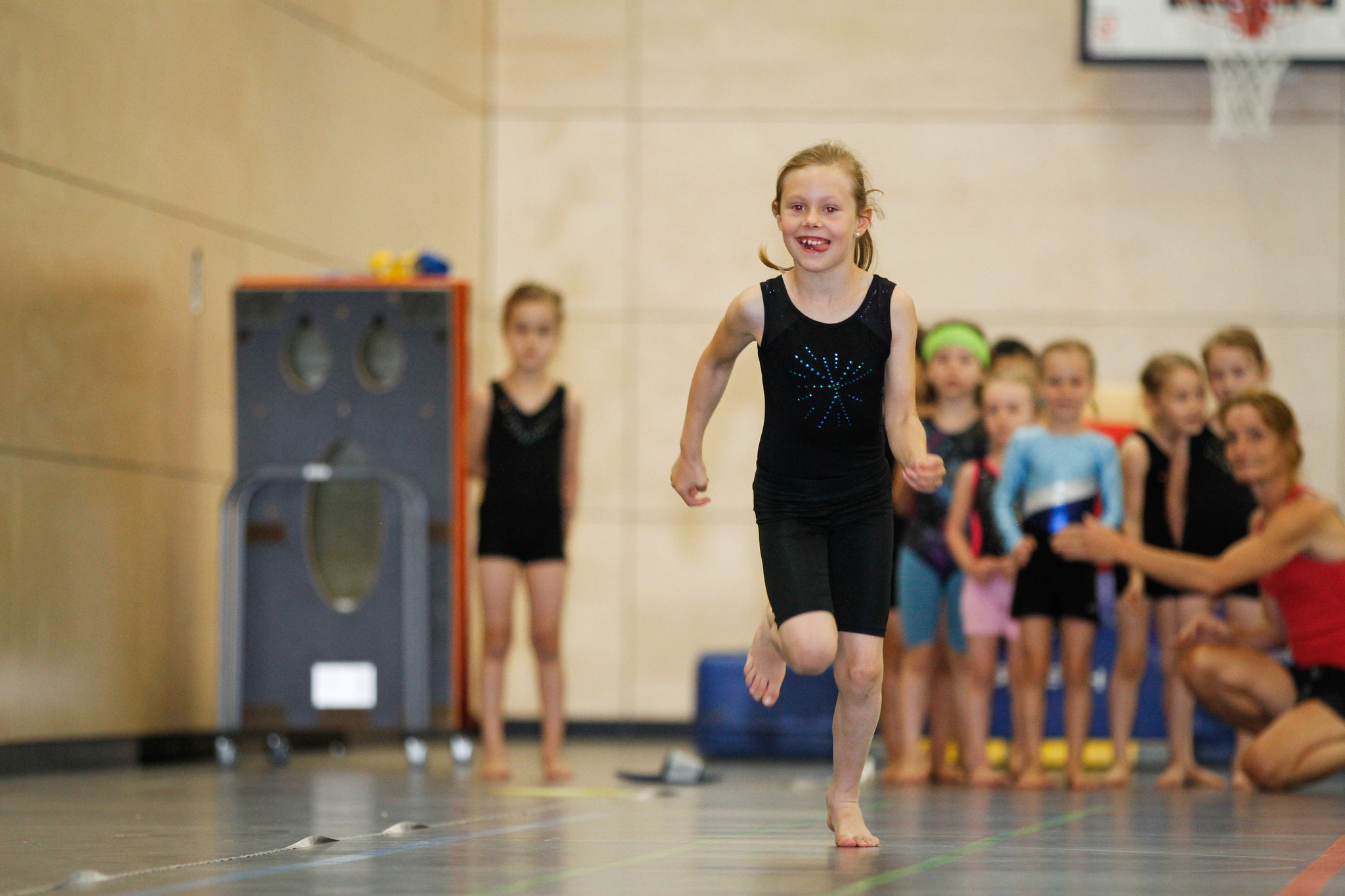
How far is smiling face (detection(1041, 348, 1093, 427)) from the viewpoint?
6.18 m

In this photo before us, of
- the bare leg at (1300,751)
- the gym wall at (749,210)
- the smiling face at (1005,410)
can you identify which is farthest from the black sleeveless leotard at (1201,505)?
the gym wall at (749,210)

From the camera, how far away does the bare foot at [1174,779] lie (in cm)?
599

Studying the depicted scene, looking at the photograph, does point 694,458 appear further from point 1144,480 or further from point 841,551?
point 1144,480

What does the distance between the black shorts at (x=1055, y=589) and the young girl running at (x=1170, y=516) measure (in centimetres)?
15

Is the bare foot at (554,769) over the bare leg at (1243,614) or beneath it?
beneath

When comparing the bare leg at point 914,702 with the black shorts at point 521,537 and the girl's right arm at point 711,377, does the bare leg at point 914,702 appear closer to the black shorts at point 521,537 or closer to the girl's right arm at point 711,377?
the black shorts at point 521,537

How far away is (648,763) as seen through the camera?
7348 mm

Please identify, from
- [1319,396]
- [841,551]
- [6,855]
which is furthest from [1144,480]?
[6,855]

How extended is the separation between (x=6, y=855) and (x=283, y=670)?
3.44m

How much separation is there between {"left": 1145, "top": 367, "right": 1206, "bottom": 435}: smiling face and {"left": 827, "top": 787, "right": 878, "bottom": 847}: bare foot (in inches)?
128

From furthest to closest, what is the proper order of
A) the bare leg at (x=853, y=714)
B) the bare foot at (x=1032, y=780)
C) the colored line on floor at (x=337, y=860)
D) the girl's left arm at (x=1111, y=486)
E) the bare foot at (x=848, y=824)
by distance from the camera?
the girl's left arm at (x=1111, y=486) < the bare foot at (x=1032, y=780) < the bare leg at (x=853, y=714) < the bare foot at (x=848, y=824) < the colored line on floor at (x=337, y=860)

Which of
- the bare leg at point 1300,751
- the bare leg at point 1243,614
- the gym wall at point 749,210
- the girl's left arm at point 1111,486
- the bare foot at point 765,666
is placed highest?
the gym wall at point 749,210

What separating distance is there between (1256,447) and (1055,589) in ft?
3.00

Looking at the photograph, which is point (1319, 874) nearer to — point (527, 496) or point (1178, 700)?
point (1178, 700)
